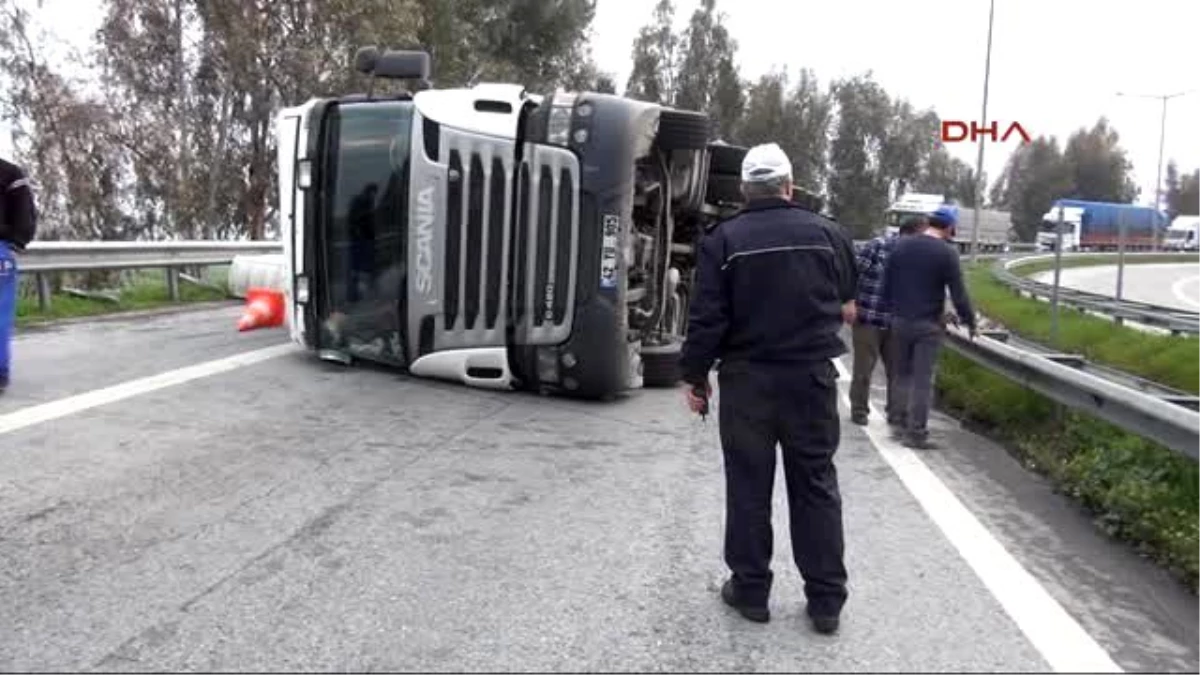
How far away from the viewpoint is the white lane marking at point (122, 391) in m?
6.77

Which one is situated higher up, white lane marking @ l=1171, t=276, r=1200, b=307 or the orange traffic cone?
the orange traffic cone

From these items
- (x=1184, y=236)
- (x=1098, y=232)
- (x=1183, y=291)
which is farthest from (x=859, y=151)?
(x=1183, y=291)

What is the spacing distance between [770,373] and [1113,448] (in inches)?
143

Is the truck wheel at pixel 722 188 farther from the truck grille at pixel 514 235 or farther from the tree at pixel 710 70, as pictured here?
the tree at pixel 710 70

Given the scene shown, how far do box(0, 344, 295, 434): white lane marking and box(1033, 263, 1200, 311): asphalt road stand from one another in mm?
20359

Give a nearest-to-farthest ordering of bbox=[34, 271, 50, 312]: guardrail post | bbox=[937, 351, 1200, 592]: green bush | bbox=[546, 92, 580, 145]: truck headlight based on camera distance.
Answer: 1. bbox=[937, 351, 1200, 592]: green bush
2. bbox=[546, 92, 580, 145]: truck headlight
3. bbox=[34, 271, 50, 312]: guardrail post

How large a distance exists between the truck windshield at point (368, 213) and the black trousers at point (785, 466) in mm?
Result: 5034

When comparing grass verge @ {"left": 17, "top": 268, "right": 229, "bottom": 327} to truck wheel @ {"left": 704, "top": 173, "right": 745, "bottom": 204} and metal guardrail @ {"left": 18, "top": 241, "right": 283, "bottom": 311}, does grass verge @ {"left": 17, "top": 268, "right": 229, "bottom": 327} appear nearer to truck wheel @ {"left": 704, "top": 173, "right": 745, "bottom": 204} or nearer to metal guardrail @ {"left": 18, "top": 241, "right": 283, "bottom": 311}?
metal guardrail @ {"left": 18, "top": 241, "right": 283, "bottom": 311}

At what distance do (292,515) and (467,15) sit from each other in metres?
27.9

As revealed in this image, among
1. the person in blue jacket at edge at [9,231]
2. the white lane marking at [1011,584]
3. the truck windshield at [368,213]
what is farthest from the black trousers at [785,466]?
the person in blue jacket at edge at [9,231]

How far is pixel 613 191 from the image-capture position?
320 inches

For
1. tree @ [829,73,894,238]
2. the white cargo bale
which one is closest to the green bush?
the white cargo bale

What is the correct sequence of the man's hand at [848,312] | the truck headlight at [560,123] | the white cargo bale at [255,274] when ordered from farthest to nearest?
the white cargo bale at [255,274]
the truck headlight at [560,123]
the man's hand at [848,312]

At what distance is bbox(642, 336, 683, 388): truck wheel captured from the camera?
373 inches
